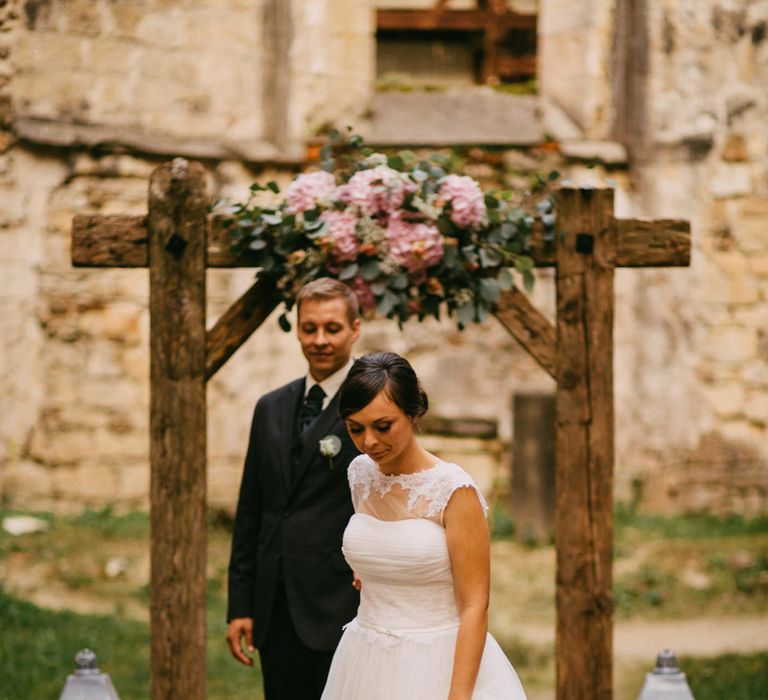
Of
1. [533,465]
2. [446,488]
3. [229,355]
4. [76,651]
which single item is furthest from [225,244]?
[533,465]

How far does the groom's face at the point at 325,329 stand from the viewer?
413cm

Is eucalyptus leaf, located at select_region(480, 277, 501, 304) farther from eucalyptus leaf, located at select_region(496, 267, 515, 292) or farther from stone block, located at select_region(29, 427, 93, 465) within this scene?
stone block, located at select_region(29, 427, 93, 465)

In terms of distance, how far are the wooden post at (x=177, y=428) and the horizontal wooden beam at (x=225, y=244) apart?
0.05 meters

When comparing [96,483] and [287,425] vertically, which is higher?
[287,425]

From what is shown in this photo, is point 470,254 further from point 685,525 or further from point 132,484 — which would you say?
point 132,484

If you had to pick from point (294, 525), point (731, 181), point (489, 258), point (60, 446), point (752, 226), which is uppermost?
point (731, 181)

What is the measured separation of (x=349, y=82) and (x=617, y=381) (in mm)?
3109

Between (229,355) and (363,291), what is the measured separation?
0.57m

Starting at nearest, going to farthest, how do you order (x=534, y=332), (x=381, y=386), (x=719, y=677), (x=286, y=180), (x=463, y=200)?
(x=381, y=386)
(x=463, y=200)
(x=534, y=332)
(x=719, y=677)
(x=286, y=180)

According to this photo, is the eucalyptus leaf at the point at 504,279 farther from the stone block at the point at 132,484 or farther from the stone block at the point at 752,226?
the stone block at the point at 752,226

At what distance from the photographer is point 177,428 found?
4.84 metres

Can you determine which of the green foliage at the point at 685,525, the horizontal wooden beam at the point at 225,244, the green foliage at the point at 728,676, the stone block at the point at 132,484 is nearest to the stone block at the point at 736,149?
the green foliage at the point at 685,525

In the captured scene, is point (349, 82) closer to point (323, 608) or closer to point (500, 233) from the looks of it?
point (500, 233)

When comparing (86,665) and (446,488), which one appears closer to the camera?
(446,488)
